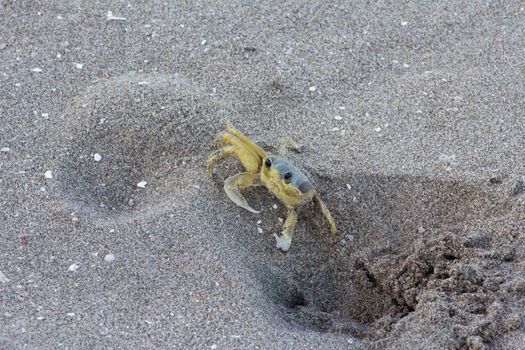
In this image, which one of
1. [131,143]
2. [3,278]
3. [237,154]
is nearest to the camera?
[3,278]

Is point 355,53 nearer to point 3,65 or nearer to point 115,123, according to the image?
point 115,123

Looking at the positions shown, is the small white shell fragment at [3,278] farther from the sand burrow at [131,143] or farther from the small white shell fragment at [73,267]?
the sand burrow at [131,143]

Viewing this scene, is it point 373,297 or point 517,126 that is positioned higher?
point 517,126

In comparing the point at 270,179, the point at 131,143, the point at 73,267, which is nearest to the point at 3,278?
the point at 73,267

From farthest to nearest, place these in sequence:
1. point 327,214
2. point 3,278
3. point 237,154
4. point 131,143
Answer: point 131,143 → point 237,154 → point 327,214 → point 3,278

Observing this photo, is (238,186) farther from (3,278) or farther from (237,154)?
(3,278)

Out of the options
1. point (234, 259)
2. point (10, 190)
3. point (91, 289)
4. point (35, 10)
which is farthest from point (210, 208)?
point (35, 10)
